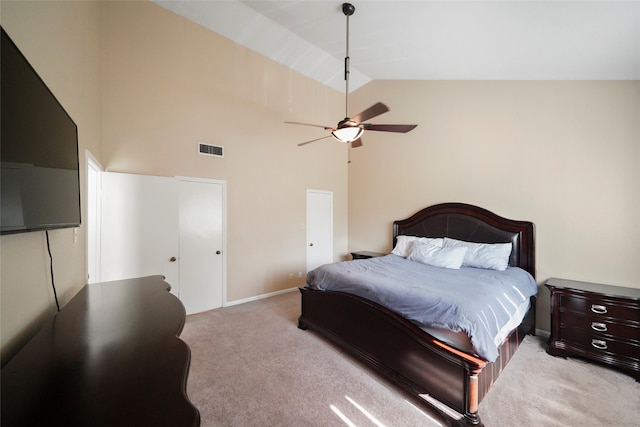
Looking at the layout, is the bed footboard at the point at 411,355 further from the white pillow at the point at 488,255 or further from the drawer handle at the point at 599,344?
the white pillow at the point at 488,255

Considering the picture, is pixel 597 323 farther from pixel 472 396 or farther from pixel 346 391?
pixel 346 391

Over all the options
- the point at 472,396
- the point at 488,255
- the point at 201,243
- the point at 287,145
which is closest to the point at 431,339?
the point at 472,396

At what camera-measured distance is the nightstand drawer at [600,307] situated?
2336 mm

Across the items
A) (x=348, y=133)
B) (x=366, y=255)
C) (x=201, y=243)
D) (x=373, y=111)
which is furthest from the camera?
(x=366, y=255)

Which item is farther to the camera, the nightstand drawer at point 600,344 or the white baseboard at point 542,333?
the white baseboard at point 542,333

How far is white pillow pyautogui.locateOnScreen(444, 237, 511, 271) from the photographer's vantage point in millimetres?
3188

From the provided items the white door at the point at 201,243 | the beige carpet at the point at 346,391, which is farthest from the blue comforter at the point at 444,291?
the white door at the point at 201,243

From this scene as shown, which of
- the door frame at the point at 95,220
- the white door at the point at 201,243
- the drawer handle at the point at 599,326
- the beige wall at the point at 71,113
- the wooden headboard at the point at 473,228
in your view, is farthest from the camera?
the white door at the point at 201,243

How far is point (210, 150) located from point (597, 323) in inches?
199

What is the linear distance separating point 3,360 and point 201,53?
163 inches

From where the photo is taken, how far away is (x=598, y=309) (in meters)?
2.48

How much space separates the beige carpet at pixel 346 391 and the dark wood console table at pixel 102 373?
1.09 m

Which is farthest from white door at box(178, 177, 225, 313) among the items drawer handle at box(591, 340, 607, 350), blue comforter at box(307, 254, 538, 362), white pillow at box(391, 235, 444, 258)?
drawer handle at box(591, 340, 607, 350)

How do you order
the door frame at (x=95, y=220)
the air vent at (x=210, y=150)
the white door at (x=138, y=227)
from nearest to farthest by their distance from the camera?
1. the door frame at (x=95, y=220)
2. the white door at (x=138, y=227)
3. the air vent at (x=210, y=150)
